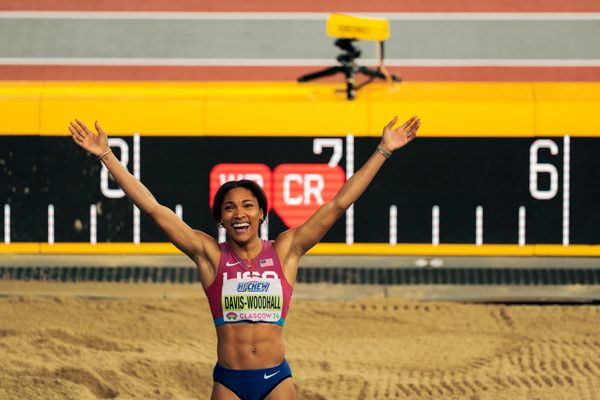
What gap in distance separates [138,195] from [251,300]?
627mm

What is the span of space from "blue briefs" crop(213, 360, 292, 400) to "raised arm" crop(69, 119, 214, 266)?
0.49 metres

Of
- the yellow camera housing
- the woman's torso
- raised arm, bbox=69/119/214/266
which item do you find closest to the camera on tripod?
the yellow camera housing

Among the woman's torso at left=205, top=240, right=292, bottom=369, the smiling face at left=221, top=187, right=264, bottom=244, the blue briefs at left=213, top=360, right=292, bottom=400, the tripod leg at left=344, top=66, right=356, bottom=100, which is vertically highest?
the tripod leg at left=344, top=66, right=356, bottom=100

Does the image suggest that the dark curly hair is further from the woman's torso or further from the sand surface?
the sand surface

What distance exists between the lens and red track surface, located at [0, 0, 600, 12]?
50.1 ft

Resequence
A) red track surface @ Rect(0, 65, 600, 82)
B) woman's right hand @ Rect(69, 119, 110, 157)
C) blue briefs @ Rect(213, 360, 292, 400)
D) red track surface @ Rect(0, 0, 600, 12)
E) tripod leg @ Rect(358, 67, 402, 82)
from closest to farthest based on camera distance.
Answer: blue briefs @ Rect(213, 360, 292, 400)
woman's right hand @ Rect(69, 119, 110, 157)
tripod leg @ Rect(358, 67, 402, 82)
red track surface @ Rect(0, 65, 600, 82)
red track surface @ Rect(0, 0, 600, 12)

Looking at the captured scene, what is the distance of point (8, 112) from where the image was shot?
33.3 ft

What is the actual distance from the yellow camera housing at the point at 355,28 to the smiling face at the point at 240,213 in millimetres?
4917

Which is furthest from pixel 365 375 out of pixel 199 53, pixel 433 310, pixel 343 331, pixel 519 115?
pixel 199 53

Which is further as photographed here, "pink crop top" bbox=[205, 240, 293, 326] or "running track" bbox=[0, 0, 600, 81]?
"running track" bbox=[0, 0, 600, 81]

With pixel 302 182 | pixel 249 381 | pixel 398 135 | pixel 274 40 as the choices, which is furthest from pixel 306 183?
pixel 274 40

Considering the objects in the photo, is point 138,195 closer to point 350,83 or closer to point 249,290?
point 249,290

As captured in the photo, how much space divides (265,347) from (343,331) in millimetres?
4475

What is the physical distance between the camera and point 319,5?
1527 cm
